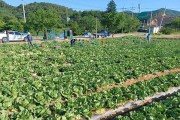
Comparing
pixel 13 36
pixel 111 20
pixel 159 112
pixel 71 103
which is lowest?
pixel 159 112

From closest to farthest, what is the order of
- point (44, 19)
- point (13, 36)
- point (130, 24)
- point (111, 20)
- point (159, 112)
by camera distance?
point (159, 112) → point (13, 36) → point (44, 19) → point (111, 20) → point (130, 24)

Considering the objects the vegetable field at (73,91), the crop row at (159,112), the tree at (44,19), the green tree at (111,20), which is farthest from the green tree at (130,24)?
the crop row at (159,112)

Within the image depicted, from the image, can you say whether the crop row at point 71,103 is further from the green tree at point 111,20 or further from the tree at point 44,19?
the green tree at point 111,20

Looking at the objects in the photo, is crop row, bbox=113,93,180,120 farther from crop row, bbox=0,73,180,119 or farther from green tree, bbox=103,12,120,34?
green tree, bbox=103,12,120,34

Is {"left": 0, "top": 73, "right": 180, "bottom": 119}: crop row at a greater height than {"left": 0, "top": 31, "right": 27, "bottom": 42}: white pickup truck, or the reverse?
{"left": 0, "top": 31, "right": 27, "bottom": 42}: white pickup truck

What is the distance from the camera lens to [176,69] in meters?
16.7

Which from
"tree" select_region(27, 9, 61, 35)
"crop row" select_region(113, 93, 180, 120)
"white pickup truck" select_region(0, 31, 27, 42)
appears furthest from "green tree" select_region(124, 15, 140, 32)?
"crop row" select_region(113, 93, 180, 120)

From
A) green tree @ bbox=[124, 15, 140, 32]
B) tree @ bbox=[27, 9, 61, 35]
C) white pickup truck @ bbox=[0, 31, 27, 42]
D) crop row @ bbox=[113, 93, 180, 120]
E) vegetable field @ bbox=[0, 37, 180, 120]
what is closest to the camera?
crop row @ bbox=[113, 93, 180, 120]

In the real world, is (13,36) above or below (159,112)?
above

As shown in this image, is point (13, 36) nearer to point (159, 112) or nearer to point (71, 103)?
point (71, 103)

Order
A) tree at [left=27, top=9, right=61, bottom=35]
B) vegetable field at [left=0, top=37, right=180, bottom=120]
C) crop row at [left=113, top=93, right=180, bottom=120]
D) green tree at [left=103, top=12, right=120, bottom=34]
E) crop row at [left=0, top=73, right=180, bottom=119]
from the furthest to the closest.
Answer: green tree at [left=103, top=12, right=120, bottom=34], tree at [left=27, top=9, right=61, bottom=35], vegetable field at [left=0, top=37, right=180, bottom=120], crop row at [left=0, top=73, right=180, bottom=119], crop row at [left=113, top=93, right=180, bottom=120]

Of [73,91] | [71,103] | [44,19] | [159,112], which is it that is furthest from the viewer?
[44,19]

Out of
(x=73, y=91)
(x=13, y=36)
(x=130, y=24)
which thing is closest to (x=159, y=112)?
(x=73, y=91)

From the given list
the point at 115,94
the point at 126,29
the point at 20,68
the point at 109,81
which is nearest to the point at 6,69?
the point at 20,68
